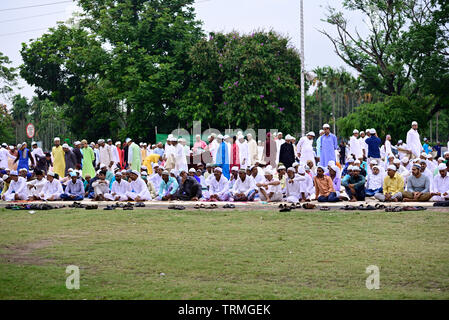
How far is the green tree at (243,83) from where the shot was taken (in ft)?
90.1

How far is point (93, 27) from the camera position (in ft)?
109

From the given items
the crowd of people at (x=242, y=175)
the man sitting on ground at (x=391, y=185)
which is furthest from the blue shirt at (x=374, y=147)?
the man sitting on ground at (x=391, y=185)

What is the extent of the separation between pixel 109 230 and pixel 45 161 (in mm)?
10562

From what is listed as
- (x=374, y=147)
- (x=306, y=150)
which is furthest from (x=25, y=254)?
(x=374, y=147)

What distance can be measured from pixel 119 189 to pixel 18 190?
2.84 meters

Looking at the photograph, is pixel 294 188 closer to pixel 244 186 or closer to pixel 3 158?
pixel 244 186

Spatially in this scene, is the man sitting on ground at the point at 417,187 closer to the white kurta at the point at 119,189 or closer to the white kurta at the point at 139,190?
the white kurta at the point at 139,190

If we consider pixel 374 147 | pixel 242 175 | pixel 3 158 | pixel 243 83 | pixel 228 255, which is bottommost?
pixel 228 255

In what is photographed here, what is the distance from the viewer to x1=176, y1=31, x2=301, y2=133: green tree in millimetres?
27453

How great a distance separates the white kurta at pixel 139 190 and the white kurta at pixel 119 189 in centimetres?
13

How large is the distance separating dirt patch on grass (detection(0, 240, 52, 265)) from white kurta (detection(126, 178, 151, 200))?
6260 mm

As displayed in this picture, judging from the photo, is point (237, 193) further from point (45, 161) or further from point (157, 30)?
point (157, 30)

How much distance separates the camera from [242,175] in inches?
584
